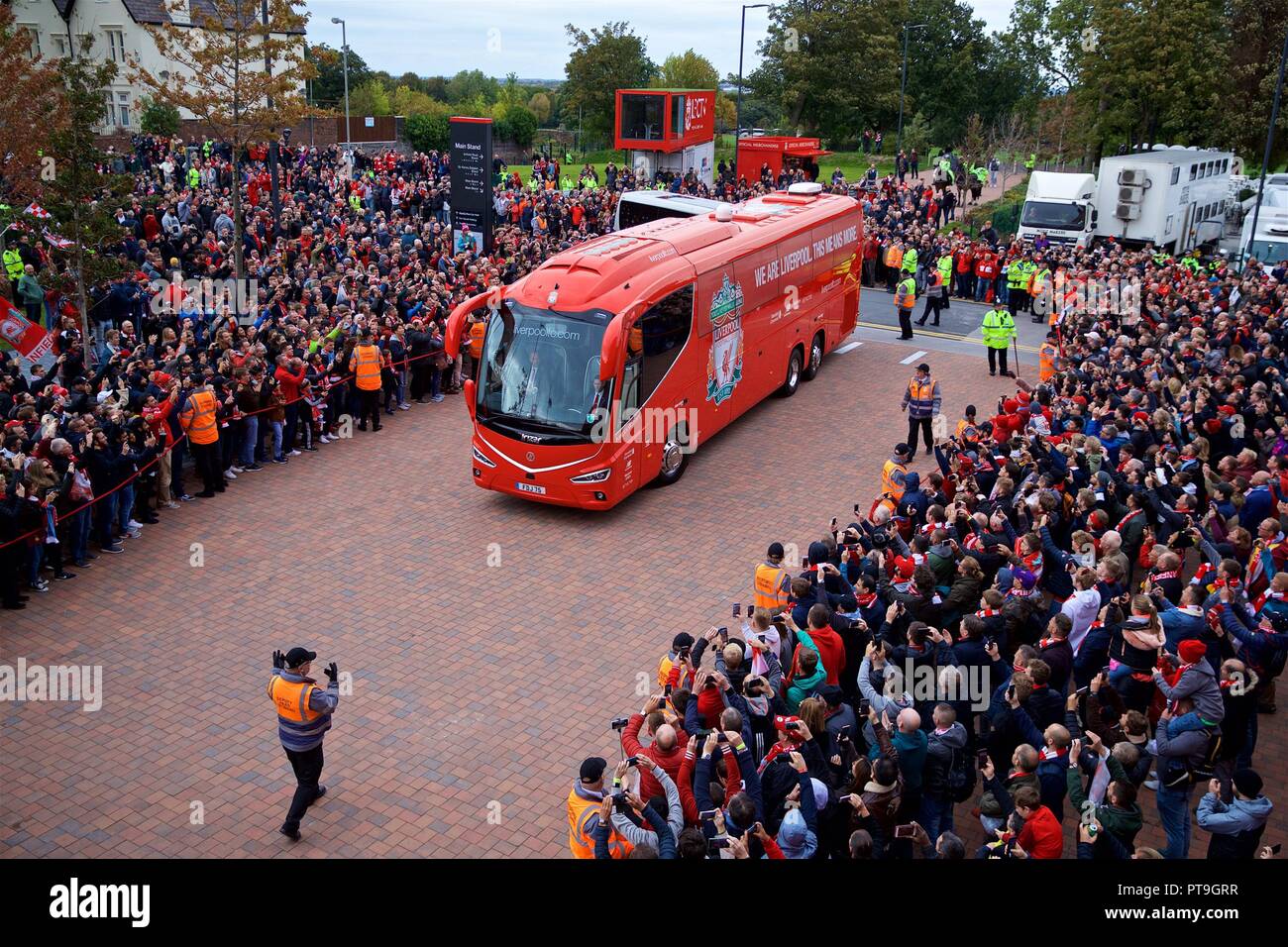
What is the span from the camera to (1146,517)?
1180 cm

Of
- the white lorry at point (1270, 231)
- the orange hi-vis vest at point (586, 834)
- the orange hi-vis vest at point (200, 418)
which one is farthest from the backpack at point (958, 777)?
the white lorry at point (1270, 231)

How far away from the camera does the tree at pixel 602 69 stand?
61.5 meters

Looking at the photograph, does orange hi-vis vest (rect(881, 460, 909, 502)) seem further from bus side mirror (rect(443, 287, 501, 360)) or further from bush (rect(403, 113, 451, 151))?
bush (rect(403, 113, 451, 151))

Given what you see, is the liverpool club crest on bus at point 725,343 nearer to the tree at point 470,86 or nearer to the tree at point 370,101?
the tree at point 370,101

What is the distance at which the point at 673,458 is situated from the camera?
16453mm

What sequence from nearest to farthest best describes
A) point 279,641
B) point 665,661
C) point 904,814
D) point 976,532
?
point 904,814 → point 665,661 → point 976,532 → point 279,641

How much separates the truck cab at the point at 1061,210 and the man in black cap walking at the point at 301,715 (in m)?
26.4

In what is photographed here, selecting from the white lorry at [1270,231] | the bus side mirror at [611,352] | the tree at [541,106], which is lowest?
the bus side mirror at [611,352]

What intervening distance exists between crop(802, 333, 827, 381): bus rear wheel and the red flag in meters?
13.3

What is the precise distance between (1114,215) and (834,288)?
13.4m

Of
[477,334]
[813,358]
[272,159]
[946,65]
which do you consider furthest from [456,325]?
[946,65]

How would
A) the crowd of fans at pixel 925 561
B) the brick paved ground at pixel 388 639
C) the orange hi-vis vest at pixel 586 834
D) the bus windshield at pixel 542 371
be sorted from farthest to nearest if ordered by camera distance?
the bus windshield at pixel 542 371 → the brick paved ground at pixel 388 639 → the crowd of fans at pixel 925 561 → the orange hi-vis vest at pixel 586 834

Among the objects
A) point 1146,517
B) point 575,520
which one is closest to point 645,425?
point 575,520

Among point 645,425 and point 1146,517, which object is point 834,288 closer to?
point 645,425
